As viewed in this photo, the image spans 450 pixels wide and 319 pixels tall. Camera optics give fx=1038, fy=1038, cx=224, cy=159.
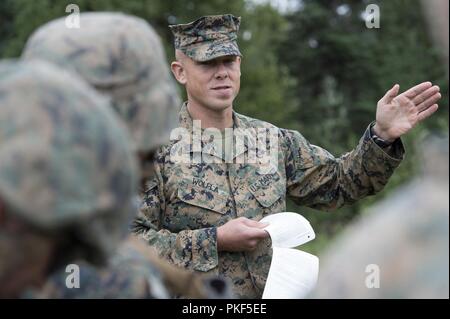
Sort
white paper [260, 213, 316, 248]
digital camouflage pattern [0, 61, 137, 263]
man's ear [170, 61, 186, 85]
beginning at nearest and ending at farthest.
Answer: digital camouflage pattern [0, 61, 137, 263]
white paper [260, 213, 316, 248]
man's ear [170, 61, 186, 85]

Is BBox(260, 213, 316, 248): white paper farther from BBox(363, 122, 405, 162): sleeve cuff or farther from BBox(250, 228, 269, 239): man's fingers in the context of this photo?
BBox(363, 122, 405, 162): sleeve cuff

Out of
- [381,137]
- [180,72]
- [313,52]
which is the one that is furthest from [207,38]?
[313,52]

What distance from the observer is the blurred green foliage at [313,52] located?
22688mm

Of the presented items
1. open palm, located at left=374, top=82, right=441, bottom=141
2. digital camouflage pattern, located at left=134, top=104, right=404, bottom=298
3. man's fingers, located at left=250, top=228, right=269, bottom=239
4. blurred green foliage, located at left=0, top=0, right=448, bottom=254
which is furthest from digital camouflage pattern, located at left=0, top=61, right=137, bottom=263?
blurred green foliage, located at left=0, top=0, right=448, bottom=254

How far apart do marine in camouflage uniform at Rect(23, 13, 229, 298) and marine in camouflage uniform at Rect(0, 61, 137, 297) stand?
0.71 meters

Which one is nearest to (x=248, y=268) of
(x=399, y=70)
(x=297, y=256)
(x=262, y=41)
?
(x=297, y=256)

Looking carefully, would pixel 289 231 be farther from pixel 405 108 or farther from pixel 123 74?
pixel 123 74

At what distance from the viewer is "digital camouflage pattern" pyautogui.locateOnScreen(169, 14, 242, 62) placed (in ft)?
15.9

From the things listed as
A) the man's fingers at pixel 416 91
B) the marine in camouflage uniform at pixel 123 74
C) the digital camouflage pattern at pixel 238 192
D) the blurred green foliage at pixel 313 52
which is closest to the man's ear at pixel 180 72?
the digital camouflage pattern at pixel 238 192

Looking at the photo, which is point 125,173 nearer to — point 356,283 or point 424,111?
point 356,283

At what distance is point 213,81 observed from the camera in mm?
4797

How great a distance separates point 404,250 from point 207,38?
3727 millimetres
